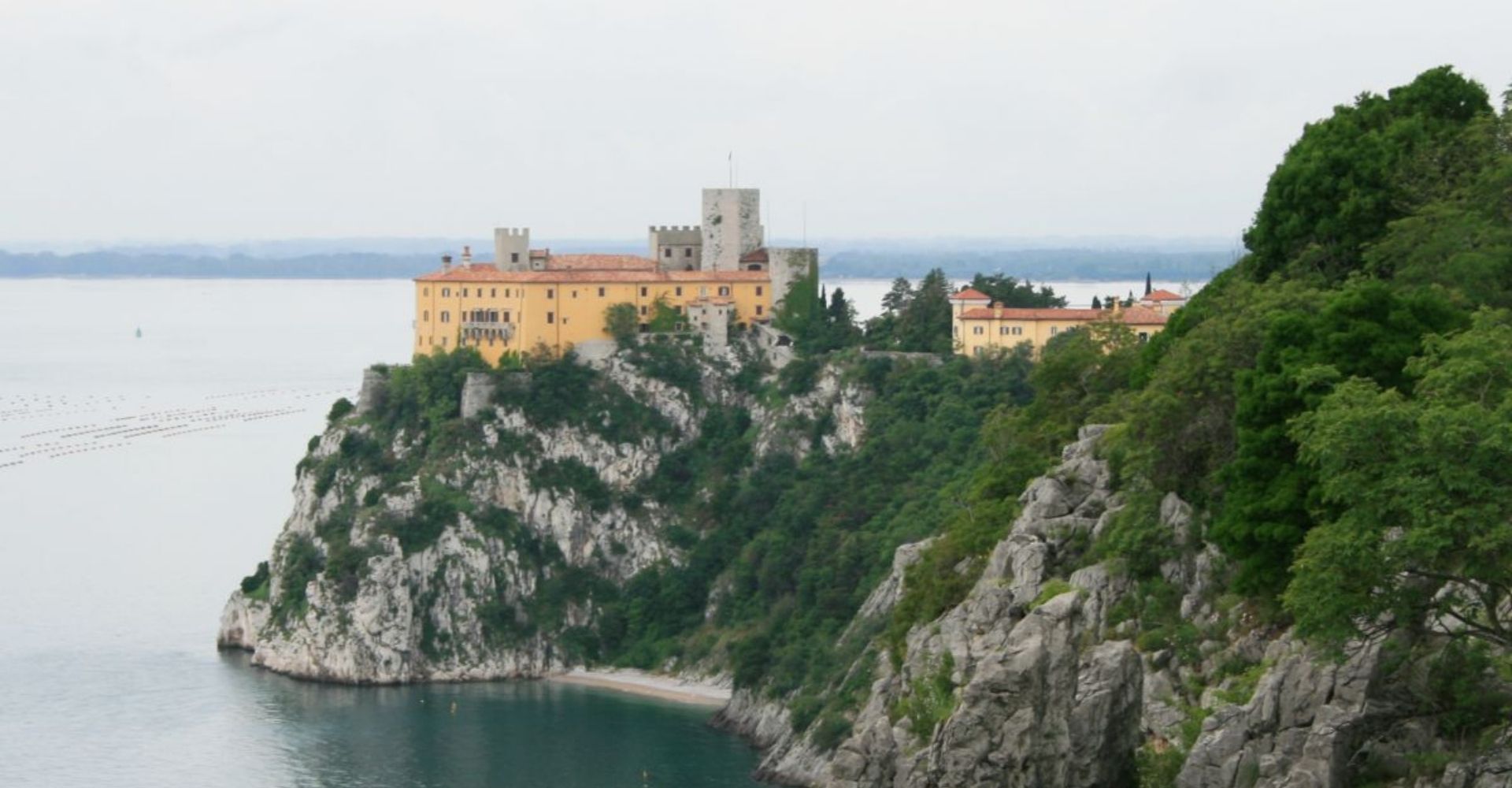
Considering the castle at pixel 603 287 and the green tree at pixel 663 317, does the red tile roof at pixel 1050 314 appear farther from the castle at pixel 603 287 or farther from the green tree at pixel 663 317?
the green tree at pixel 663 317

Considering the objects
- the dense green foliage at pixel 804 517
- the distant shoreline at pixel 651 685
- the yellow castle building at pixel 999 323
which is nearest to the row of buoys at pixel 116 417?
the dense green foliage at pixel 804 517

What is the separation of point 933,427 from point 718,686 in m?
10.4

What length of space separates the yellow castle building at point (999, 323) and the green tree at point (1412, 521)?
169 feet

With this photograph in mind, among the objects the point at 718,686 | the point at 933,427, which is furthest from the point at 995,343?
the point at 718,686

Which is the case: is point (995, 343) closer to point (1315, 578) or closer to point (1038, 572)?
point (1038, 572)

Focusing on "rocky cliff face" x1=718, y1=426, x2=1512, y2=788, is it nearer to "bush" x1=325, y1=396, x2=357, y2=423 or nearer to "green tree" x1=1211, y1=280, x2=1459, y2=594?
"green tree" x1=1211, y1=280, x2=1459, y2=594

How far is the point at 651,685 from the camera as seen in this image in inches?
3100

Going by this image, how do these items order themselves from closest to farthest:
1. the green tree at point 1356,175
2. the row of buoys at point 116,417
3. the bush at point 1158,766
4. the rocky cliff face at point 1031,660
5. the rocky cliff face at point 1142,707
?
the rocky cliff face at point 1142,707 → the rocky cliff face at point 1031,660 → the bush at point 1158,766 → the green tree at point 1356,175 → the row of buoys at point 116,417

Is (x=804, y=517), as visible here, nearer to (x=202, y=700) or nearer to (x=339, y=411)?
(x=339, y=411)

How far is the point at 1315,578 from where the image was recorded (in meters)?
29.2

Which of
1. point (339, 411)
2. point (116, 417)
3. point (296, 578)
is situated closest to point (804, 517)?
point (296, 578)

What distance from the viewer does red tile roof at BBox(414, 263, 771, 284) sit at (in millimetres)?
86875

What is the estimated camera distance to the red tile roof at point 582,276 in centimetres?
8688

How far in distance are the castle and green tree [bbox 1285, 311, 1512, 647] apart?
58221 mm
